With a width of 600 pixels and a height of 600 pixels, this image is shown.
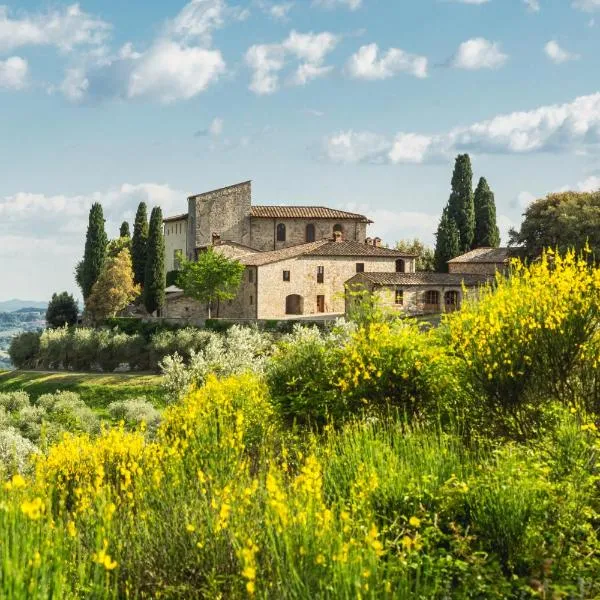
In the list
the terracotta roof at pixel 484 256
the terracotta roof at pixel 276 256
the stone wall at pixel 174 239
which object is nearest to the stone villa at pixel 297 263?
the terracotta roof at pixel 276 256

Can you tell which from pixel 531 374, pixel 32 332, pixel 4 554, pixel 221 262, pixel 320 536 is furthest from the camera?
pixel 32 332

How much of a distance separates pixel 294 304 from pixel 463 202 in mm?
19852

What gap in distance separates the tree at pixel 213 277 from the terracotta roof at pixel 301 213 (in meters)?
11.5

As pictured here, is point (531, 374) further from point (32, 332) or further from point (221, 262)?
point (32, 332)

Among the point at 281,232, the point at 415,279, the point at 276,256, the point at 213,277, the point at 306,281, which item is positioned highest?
the point at 281,232

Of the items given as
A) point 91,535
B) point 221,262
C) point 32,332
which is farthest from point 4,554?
point 32,332

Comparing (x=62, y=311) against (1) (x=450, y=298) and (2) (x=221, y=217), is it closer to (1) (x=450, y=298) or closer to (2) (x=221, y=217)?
(2) (x=221, y=217)

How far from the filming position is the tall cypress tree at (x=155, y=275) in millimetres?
60406

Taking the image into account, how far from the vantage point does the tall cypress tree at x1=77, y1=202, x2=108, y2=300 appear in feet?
222

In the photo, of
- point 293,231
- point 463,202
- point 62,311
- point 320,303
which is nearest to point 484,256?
point 463,202

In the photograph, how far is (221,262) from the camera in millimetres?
58375

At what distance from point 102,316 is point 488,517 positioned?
193 ft

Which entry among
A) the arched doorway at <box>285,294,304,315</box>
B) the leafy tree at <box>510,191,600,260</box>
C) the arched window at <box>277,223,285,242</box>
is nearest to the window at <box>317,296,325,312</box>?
the arched doorway at <box>285,294,304,315</box>

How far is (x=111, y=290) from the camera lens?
63.5 metres
